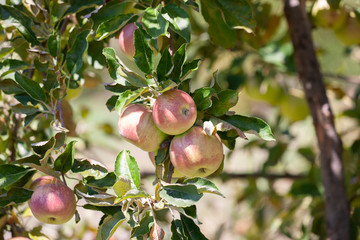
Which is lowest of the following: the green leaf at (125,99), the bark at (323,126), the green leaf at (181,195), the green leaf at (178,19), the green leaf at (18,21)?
the bark at (323,126)

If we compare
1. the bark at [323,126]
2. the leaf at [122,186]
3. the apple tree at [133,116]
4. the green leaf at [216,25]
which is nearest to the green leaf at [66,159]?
the apple tree at [133,116]

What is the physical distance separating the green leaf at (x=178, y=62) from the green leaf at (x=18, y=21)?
0.88ft

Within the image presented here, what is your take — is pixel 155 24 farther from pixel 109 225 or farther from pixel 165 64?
pixel 109 225

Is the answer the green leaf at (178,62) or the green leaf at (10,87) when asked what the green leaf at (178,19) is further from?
the green leaf at (10,87)

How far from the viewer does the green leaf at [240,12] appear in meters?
0.89

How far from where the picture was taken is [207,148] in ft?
2.32

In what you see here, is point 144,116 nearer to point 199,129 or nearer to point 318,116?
point 199,129

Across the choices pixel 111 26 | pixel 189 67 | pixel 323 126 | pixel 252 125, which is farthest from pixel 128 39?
pixel 323 126

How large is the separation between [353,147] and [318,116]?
0.31 meters

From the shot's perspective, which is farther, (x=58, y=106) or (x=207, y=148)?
(x=58, y=106)

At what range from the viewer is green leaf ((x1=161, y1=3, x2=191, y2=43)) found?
74 centimetres

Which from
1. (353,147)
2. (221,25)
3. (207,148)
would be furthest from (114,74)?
(353,147)

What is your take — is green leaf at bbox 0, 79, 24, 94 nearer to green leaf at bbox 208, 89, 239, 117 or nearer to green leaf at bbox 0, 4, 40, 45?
green leaf at bbox 0, 4, 40, 45

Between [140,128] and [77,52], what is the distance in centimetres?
22
